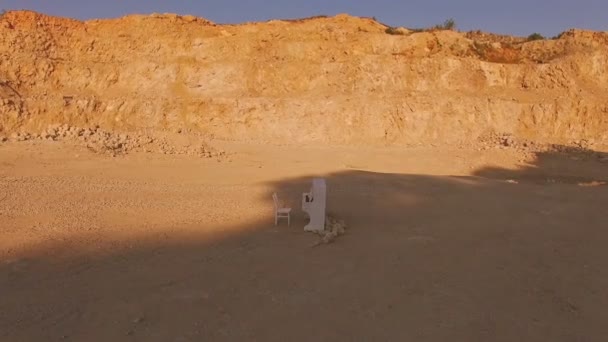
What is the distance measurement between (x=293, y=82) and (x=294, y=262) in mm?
16976

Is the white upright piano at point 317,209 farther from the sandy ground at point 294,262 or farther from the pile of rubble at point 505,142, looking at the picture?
the pile of rubble at point 505,142

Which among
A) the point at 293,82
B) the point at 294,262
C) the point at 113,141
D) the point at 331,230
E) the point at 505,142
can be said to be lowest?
the point at 294,262

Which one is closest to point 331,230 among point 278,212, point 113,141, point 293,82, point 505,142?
point 278,212

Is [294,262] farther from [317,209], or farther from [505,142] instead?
[505,142]

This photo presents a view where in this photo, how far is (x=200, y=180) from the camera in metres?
11.8

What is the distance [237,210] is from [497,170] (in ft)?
36.2

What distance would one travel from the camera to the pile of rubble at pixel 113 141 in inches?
617

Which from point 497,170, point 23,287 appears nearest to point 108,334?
point 23,287

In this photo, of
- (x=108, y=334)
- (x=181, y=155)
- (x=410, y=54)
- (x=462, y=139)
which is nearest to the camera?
(x=108, y=334)

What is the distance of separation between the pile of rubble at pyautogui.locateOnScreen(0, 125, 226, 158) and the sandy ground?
4152mm

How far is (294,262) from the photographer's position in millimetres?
5902

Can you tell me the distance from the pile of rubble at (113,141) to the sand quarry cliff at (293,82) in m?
1.84

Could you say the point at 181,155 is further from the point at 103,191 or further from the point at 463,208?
the point at 463,208

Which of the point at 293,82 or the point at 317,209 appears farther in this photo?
the point at 293,82
